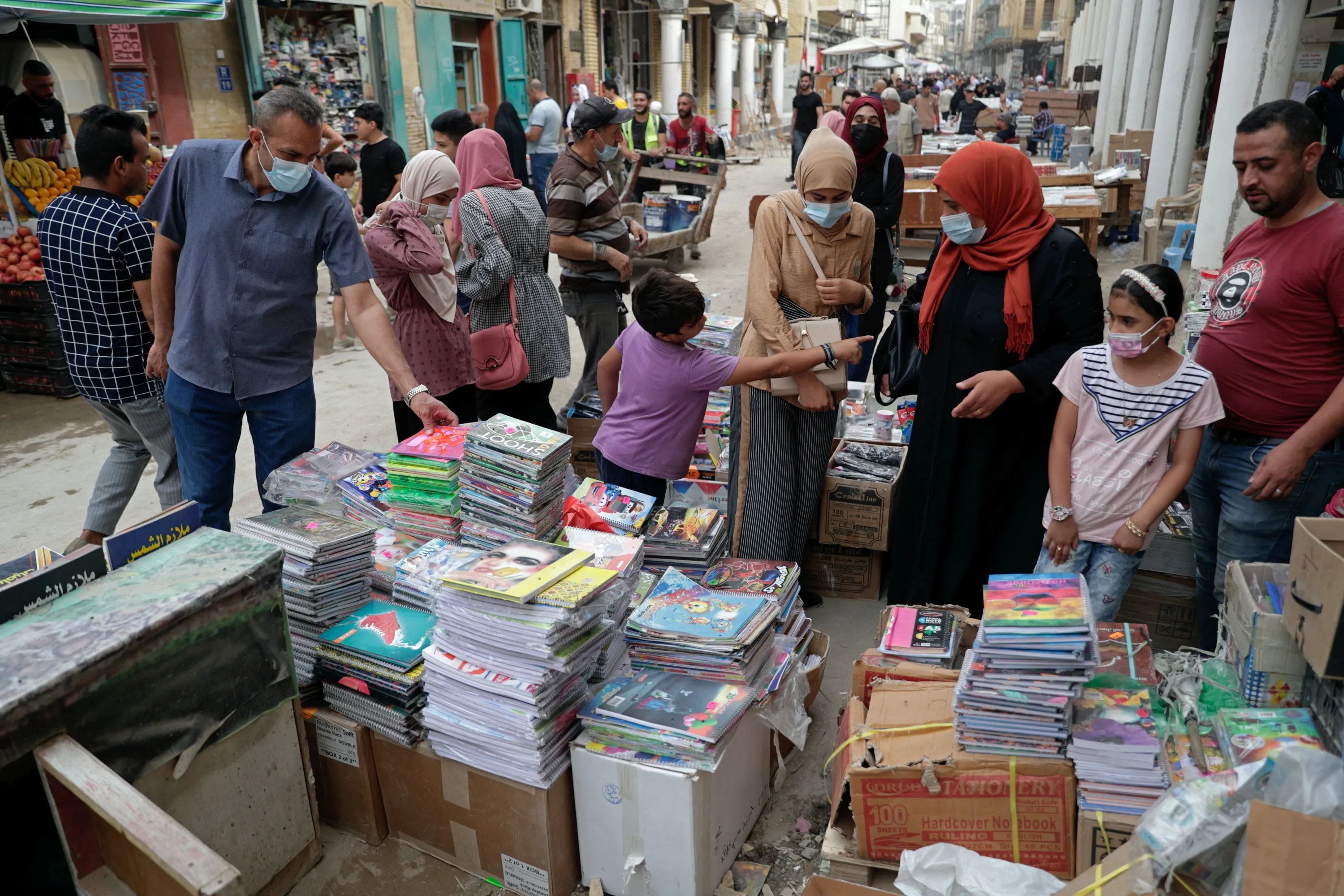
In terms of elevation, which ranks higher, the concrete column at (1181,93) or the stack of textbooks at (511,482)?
the concrete column at (1181,93)

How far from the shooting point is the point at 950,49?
14012cm

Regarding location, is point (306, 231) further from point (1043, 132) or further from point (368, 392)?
point (1043, 132)

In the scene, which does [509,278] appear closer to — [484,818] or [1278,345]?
[484,818]

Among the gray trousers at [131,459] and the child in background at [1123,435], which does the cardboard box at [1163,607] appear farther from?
the gray trousers at [131,459]

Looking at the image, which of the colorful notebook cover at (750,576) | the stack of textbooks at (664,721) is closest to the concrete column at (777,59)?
the colorful notebook cover at (750,576)

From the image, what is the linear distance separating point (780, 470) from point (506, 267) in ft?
5.92

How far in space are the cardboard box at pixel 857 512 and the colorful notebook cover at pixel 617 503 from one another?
0.92 meters

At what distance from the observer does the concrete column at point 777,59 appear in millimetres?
36844

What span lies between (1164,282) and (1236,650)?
1.06 meters

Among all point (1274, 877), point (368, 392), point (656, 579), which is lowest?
point (368, 392)

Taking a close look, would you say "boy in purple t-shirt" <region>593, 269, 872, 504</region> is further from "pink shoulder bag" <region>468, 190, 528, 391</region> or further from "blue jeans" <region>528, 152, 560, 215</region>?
"blue jeans" <region>528, 152, 560, 215</region>

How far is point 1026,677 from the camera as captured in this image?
226 cm

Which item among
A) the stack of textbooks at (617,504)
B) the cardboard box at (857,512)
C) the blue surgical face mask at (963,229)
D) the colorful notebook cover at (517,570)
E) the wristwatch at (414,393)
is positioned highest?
the blue surgical face mask at (963,229)

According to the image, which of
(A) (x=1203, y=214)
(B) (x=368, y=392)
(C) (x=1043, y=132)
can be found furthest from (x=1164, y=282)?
(C) (x=1043, y=132)
